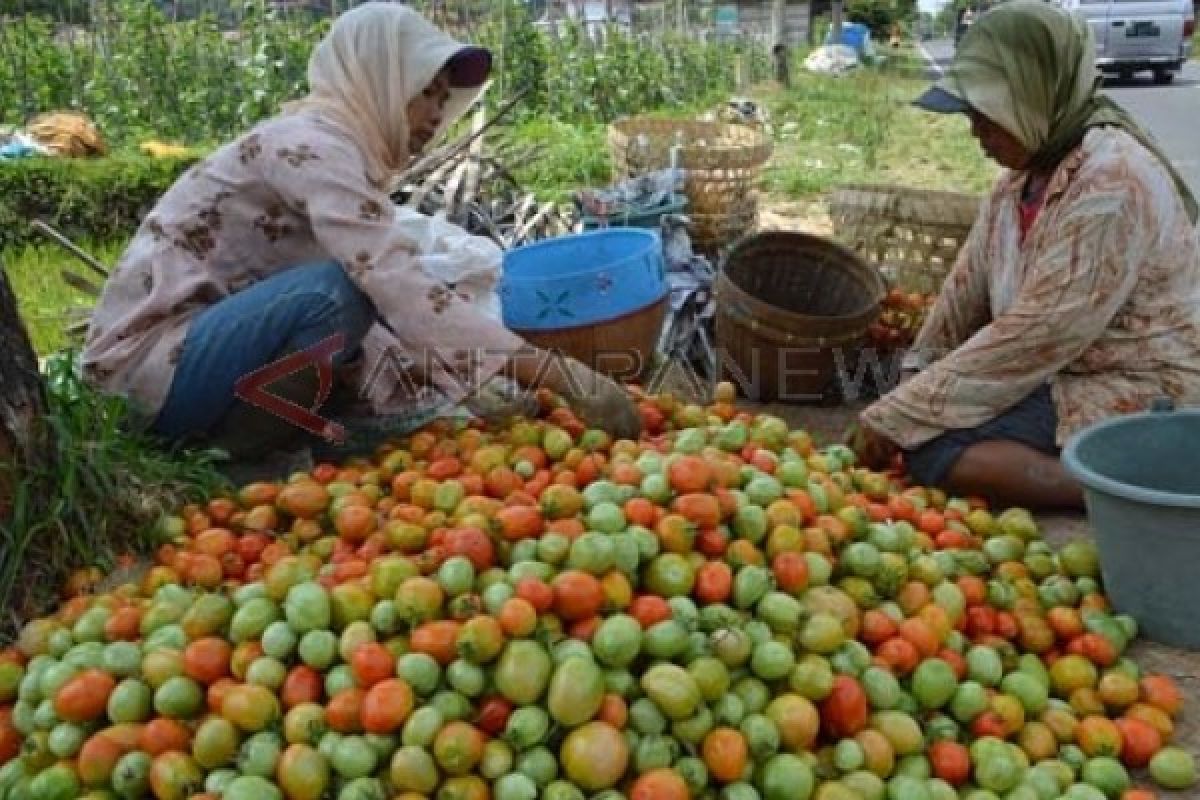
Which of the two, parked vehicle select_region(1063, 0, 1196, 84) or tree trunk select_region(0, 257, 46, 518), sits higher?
tree trunk select_region(0, 257, 46, 518)

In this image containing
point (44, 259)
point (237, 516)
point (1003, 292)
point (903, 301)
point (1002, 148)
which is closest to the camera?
point (237, 516)

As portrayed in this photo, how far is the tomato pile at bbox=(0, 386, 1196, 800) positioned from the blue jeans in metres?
0.43

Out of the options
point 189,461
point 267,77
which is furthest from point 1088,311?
point 267,77

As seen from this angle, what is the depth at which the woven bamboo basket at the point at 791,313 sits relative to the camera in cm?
406

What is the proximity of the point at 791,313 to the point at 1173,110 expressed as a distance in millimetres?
11440

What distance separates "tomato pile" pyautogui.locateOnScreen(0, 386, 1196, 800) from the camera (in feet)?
6.29

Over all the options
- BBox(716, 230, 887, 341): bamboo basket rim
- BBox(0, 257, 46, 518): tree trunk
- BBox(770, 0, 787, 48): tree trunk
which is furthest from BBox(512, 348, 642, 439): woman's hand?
BBox(770, 0, 787, 48): tree trunk

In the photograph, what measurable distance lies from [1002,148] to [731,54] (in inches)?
632

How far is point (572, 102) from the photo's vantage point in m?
12.4

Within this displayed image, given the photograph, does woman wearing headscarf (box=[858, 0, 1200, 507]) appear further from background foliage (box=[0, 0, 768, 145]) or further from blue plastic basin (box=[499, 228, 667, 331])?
background foliage (box=[0, 0, 768, 145])

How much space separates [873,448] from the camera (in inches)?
137

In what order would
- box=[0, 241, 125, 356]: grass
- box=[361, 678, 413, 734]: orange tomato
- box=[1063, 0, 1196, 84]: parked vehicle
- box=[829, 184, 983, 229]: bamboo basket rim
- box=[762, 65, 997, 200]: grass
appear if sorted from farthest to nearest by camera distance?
1. box=[1063, 0, 1196, 84]: parked vehicle
2. box=[762, 65, 997, 200]: grass
3. box=[0, 241, 125, 356]: grass
4. box=[829, 184, 983, 229]: bamboo basket rim
5. box=[361, 678, 413, 734]: orange tomato

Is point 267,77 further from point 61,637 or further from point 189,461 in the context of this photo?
point 61,637

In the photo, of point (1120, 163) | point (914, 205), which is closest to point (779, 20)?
point (914, 205)
